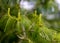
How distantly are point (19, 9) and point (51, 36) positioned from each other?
26 centimetres

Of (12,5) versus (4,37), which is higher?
(12,5)

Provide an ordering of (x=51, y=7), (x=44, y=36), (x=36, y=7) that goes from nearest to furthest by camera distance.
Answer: (x=44, y=36) → (x=51, y=7) → (x=36, y=7)

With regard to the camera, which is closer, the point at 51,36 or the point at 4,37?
the point at 51,36

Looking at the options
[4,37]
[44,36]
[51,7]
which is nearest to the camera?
[44,36]

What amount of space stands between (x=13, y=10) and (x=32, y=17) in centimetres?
12

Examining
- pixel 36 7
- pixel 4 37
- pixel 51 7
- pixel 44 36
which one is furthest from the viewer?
pixel 36 7

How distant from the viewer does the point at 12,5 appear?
46.9 inches

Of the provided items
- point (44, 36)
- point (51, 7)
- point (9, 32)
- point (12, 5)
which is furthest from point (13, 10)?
point (51, 7)

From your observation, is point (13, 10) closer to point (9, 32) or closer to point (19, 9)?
point (19, 9)

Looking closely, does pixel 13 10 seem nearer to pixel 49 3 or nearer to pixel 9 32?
pixel 9 32

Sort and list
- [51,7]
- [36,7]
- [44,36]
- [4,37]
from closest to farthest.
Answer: [44,36], [4,37], [51,7], [36,7]

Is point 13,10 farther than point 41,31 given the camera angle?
Yes

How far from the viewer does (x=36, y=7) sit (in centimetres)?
167

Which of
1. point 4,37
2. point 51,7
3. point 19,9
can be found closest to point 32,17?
point 19,9
